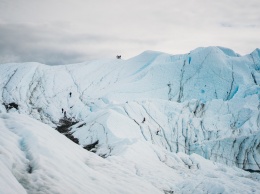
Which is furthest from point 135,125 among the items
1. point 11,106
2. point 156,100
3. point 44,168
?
point 11,106

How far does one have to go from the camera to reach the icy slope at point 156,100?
49.1 metres

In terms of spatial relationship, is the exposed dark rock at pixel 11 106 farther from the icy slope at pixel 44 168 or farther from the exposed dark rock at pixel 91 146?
the icy slope at pixel 44 168

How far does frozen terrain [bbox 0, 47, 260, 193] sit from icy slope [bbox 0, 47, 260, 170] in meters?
0.27

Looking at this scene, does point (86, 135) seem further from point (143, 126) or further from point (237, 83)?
point (237, 83)

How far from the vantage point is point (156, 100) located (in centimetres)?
6372

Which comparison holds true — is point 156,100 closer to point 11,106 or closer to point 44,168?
point 11,106

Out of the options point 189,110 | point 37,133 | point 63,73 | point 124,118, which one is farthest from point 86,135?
point 63,73

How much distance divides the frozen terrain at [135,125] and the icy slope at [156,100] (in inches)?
10.7

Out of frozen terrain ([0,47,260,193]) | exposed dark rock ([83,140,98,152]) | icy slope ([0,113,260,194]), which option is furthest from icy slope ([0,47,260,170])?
icy slope ([0,113,260,194])

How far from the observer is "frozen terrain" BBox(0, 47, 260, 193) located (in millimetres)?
11219

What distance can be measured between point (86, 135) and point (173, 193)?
98.6ft

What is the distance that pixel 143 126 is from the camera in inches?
2063

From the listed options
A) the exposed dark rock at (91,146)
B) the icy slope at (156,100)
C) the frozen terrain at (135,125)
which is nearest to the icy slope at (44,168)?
the frozen terrain at (135,125)

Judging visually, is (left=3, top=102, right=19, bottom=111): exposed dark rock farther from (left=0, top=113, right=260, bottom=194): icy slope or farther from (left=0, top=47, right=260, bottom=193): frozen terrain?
(left=0, top=113, right=260, bottom=194): icy slope
